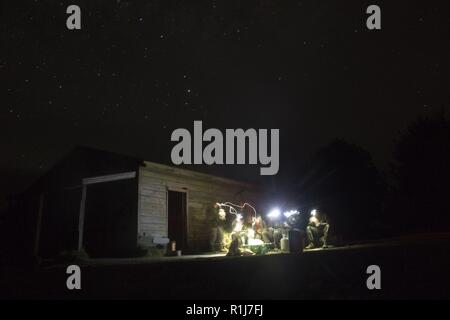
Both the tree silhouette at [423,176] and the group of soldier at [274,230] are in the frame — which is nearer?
the group of soldier at [274,230]

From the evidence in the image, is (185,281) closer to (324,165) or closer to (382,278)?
(382,278)

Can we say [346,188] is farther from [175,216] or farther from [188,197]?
[188,197]

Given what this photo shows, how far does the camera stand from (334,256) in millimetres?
10898

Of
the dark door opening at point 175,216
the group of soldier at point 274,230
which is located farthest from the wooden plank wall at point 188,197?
the dark door opening at point 175,216

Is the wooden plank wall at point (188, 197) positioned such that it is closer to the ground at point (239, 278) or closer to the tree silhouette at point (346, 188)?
the ground at point (239, 278)

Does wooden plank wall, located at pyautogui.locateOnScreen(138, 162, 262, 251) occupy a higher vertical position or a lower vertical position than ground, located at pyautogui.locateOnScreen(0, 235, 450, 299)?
higher

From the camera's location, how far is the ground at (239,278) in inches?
323

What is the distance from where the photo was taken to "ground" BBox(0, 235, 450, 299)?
8.20m

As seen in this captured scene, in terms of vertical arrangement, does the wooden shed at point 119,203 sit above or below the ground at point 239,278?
above

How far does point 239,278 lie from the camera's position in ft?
29.7

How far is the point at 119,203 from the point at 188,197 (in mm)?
3244

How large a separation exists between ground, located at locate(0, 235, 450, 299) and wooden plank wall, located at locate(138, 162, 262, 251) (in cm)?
512

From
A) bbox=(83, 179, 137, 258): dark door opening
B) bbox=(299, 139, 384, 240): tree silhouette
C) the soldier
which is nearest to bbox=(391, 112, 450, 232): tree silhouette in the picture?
bbox=(299, 139, 384, 240): tree silhouette

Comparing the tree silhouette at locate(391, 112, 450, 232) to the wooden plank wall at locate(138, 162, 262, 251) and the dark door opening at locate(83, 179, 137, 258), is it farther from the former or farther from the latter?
the dark door opening at locate(83, 179, 137, 258)
